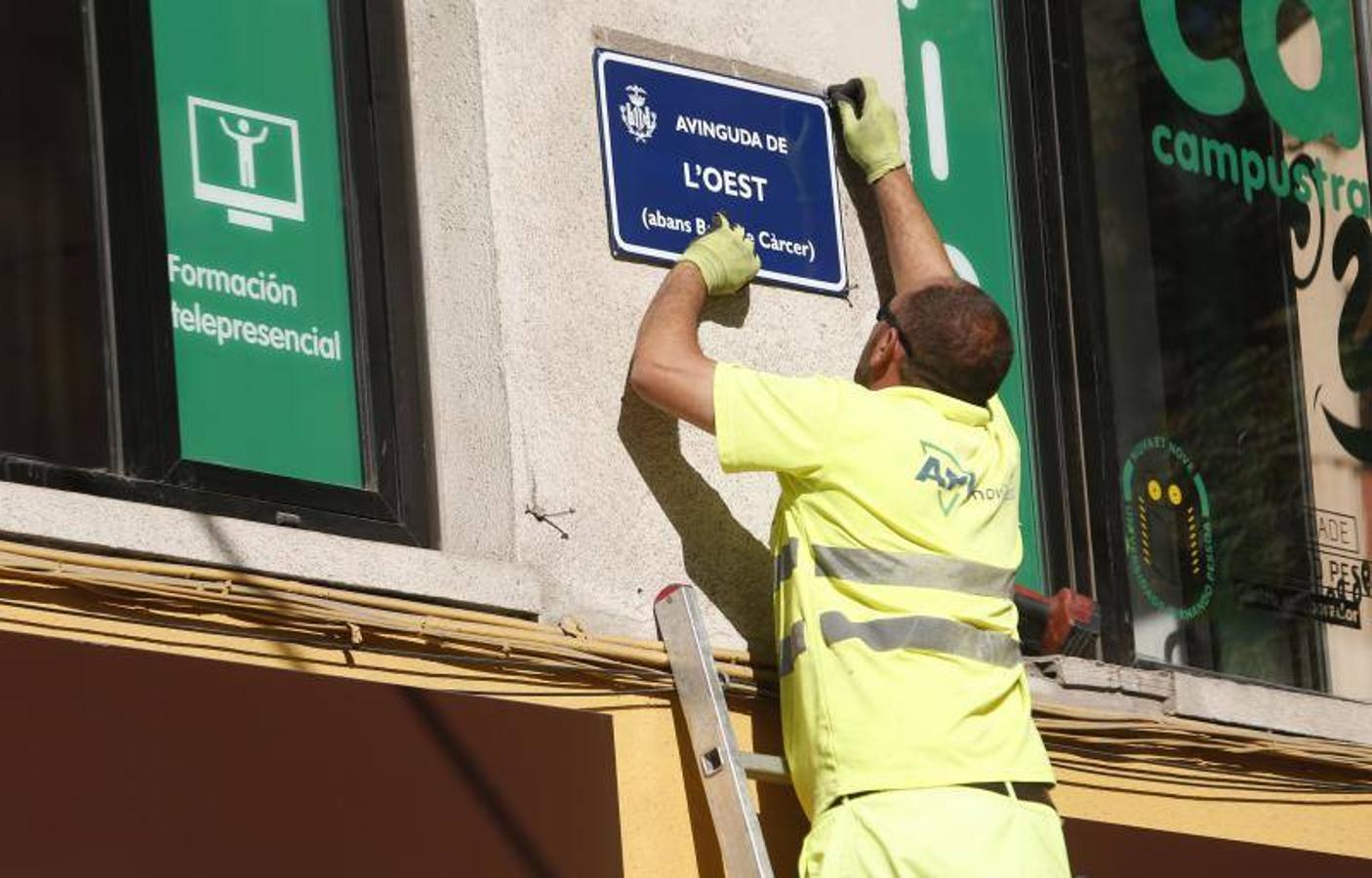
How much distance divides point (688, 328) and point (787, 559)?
21.1 inches

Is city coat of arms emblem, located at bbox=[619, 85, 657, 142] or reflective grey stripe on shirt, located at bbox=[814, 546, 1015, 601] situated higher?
city coat of arms emblem, located at bbox=[619, 85, 657, 142]

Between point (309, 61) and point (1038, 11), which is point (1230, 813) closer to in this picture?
point (1038, 11)

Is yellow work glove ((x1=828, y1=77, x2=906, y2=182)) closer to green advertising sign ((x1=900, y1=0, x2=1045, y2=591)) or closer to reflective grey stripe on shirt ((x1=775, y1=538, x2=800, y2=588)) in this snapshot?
green advertising sign ((x1=900, y1=0, x2=1045, y2=591))

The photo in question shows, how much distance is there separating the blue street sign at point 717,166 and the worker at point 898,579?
0.89 feet

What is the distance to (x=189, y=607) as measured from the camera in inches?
215

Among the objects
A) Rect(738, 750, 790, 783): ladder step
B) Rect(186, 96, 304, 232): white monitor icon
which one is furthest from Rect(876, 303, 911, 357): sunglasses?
Rect(186, 96, 304, 232): white monitor icon

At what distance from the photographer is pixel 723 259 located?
6375 mm

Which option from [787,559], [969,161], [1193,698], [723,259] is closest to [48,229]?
[723,259]

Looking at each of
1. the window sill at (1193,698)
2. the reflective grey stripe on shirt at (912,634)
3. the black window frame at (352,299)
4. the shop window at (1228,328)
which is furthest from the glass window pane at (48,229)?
the shop window at (1228,328)

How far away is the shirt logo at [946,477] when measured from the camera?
19.6 feet

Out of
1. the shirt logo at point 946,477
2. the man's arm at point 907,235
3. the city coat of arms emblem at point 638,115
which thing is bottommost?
the shirt logo at point 946,477

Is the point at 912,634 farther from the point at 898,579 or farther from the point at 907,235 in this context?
the point at 907,235

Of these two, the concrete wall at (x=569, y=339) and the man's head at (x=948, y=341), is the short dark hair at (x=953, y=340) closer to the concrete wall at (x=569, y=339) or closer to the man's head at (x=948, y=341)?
the man's head at (x=948, y=341)

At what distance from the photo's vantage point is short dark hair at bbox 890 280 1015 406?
6105 millimetres
